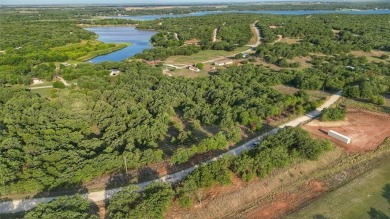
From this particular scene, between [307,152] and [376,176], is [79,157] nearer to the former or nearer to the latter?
[307,152]

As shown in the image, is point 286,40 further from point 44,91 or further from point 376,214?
point 376,214

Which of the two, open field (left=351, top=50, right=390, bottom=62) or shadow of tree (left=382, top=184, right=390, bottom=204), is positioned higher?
open field (left=351, top=50, right=390, bottom=62)

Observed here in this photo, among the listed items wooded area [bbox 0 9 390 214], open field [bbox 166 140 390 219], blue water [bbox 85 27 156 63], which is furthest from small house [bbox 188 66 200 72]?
open field [bbox 166 140 390 219]

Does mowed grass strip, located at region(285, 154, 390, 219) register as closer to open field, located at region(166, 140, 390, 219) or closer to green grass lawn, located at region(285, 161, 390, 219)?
green grass lawn, located at region(285, 161, 390, 219)

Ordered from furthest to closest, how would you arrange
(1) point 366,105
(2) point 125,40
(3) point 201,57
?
(2) point 125,40
(3) point 201,57
(1) point 366,105

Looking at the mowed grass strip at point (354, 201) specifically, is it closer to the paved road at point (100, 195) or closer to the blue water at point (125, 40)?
the paved road at point (100, 195)

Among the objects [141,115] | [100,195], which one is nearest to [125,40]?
[141,115]
